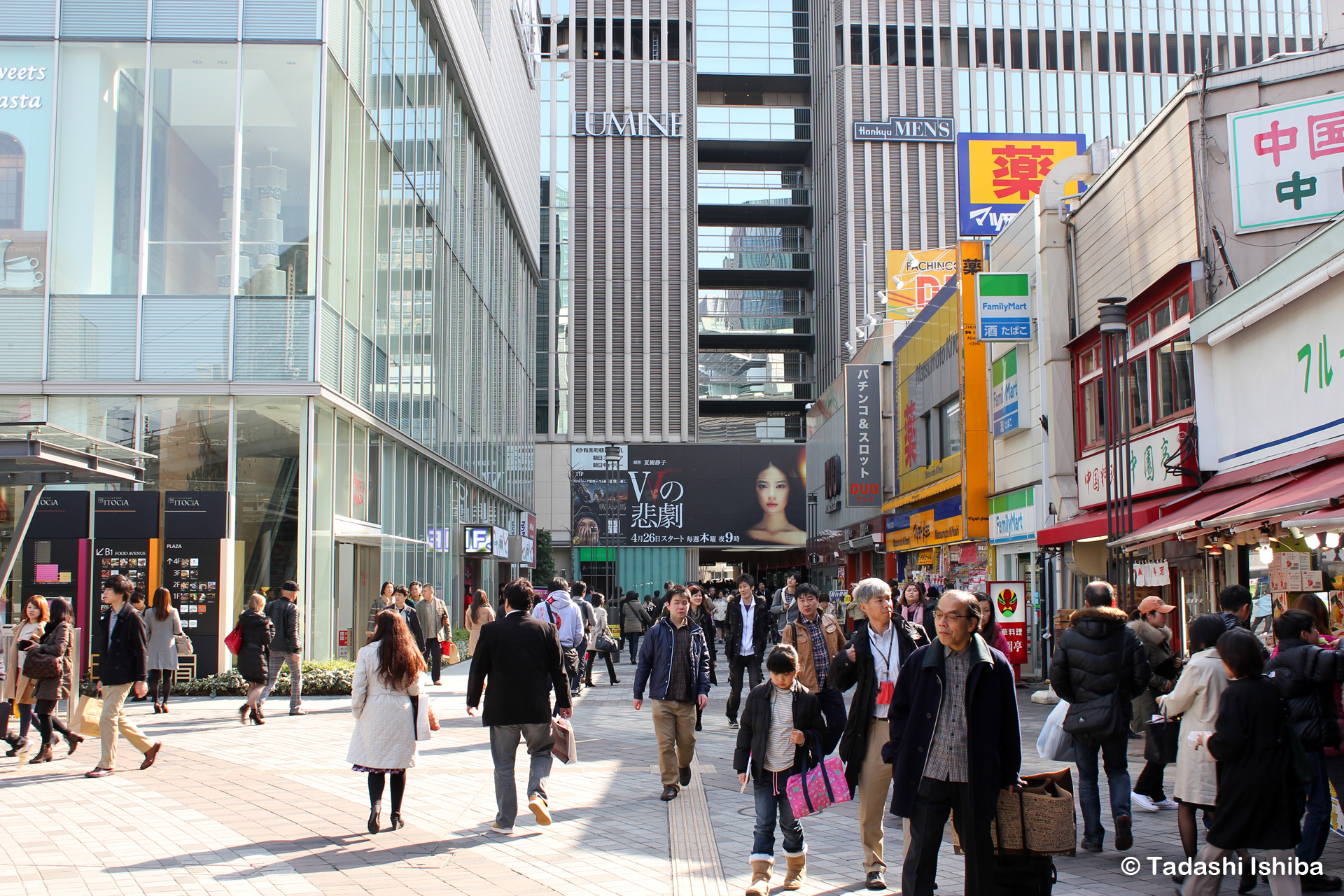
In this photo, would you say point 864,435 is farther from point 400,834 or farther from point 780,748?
point 780,748

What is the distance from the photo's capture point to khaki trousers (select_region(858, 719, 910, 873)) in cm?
629

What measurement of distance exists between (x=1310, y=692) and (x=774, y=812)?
9.65ft

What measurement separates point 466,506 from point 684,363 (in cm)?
3000

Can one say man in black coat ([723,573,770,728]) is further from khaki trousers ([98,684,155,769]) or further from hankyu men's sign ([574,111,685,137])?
hankyu men's sign ([574,111,685,137])

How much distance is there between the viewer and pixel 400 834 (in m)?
7.43

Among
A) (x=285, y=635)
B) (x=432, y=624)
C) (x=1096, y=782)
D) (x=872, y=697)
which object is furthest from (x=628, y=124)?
(x=872, y=697)

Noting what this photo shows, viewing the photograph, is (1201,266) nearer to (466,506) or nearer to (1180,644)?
(1180,644)

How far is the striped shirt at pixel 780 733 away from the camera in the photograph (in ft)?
20.6

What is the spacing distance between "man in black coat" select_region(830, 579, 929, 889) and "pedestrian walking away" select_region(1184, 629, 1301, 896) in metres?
1.54

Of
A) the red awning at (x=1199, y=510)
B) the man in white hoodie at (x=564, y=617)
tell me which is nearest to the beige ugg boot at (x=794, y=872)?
the red awning at (x=1199, y=510)

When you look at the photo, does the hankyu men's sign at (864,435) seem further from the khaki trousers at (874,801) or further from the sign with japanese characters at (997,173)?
the khaki trousers at (874,801)

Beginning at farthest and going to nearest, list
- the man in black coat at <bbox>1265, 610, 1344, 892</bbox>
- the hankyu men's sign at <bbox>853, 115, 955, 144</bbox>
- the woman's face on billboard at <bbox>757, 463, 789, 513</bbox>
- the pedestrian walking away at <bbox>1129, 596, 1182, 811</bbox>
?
the hankyu men's sign at <bbox>853, 115, 955, 144</bbox>
the woman's face on billboard at <bbox>757, 463, 789, 513</bbox>
the pedestrian walking away at <bbox>1129, 596, 1182, 811</bbox>
the man in black coat at <bbox>1265, 610, 1344, 892</bbox>

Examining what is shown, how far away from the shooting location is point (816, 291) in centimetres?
6538

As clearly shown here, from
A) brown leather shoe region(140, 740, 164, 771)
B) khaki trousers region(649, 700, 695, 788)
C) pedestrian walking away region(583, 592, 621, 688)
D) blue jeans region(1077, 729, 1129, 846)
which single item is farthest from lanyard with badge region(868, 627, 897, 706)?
pedestrian walking away region(583, 592, 621, 688)
